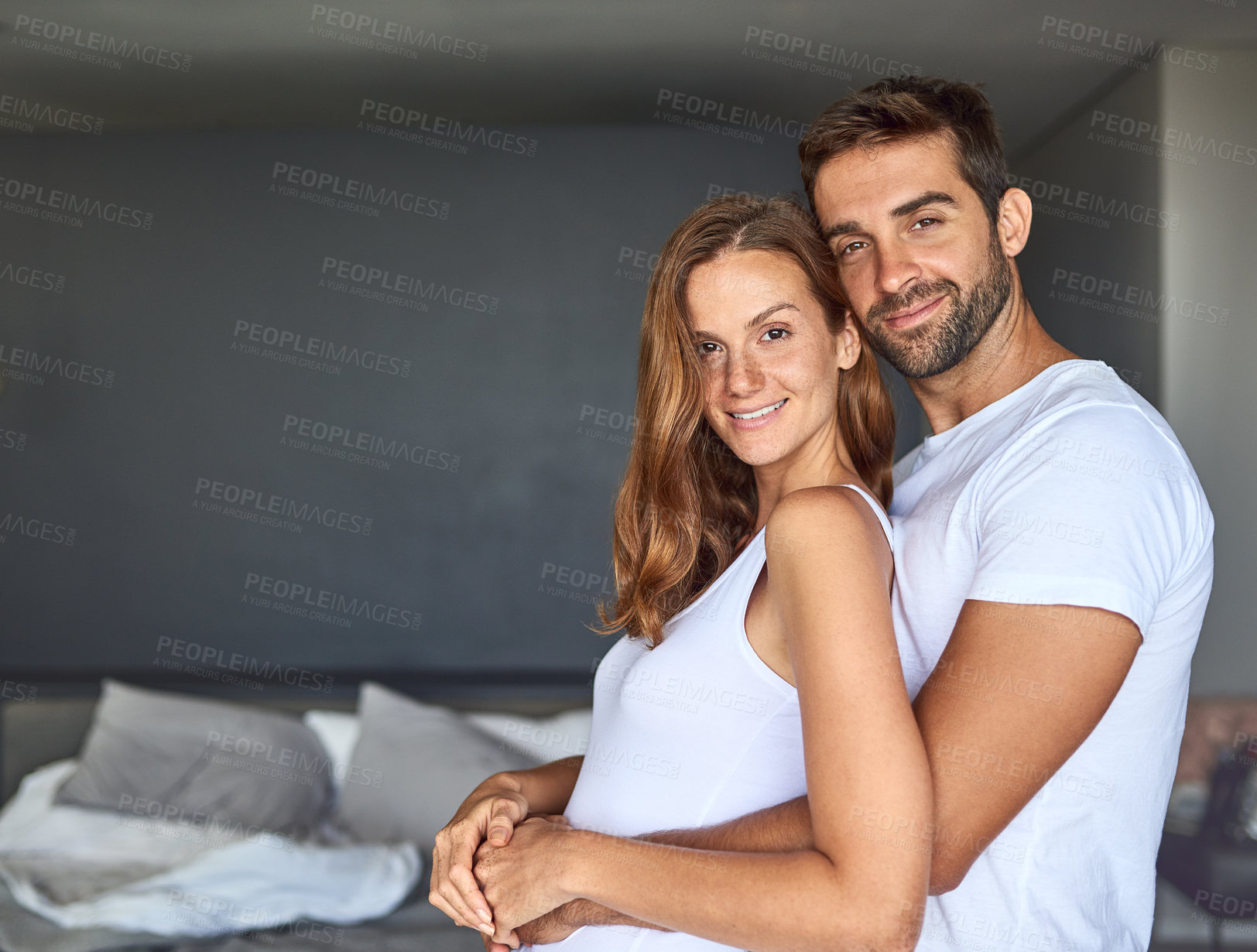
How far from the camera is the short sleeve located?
910mm

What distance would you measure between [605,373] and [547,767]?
8.24ft

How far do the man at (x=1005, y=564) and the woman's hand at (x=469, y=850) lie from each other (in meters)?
0.02

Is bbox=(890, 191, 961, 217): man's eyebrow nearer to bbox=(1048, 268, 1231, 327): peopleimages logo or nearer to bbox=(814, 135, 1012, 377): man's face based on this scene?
bbox=(814, 135, 1012, 377): man's face

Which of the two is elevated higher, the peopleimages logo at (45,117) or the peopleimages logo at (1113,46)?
the peopleimages logo at (1113,46)

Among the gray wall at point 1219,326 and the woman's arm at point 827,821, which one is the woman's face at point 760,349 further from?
the gray wall at point 1219,326

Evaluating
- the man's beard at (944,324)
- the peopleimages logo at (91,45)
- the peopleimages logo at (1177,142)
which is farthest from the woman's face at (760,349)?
the peopleimages logo at (91,45)

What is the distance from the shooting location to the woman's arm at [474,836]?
3.62 feet

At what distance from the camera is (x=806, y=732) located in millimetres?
891

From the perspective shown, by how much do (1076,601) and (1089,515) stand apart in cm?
9

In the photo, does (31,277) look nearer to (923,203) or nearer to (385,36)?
(385,36)

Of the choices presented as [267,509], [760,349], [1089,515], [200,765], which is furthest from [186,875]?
[1089,515]

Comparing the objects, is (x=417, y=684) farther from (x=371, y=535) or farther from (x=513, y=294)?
(x=513, y=294)

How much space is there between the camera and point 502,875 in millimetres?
1076

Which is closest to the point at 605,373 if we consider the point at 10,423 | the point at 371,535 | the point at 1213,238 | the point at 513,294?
the point at 513,294
